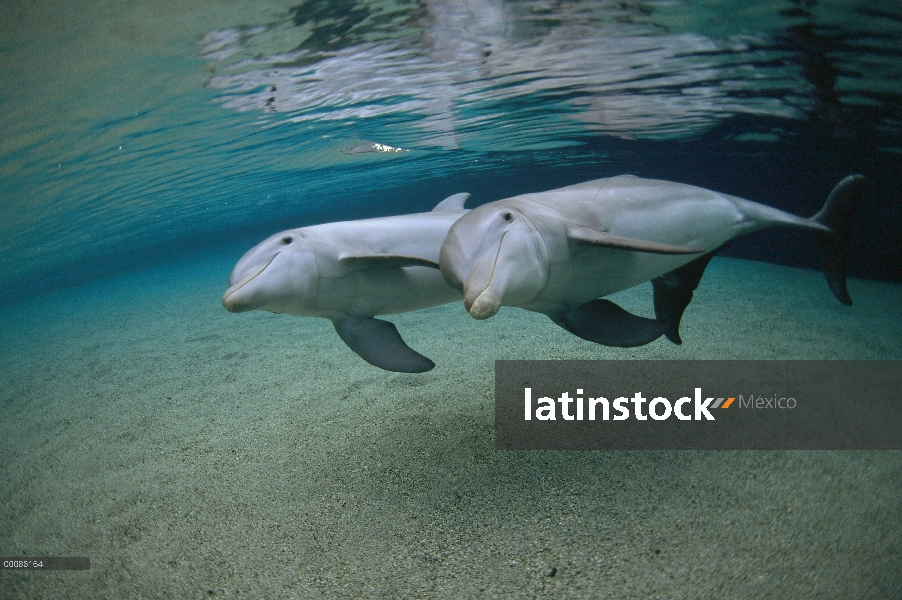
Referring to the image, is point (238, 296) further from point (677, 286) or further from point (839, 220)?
point (839, 220)

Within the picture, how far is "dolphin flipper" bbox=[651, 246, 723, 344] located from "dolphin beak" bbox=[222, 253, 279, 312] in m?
3.19

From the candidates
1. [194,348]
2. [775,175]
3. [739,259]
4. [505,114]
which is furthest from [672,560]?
[775,175]

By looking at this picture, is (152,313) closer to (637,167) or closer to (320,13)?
(320,13)

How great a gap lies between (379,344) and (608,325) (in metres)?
1.72

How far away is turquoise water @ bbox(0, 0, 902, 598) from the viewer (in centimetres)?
286

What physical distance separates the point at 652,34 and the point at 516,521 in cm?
730

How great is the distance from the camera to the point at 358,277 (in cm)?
347

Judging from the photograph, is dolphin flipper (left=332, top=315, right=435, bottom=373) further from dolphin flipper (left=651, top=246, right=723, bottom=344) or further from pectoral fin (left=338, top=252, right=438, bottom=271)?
dolphin flipper (left=651, top=246, right=723, bottom=344)

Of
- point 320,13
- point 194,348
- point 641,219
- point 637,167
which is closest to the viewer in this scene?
point 641,219

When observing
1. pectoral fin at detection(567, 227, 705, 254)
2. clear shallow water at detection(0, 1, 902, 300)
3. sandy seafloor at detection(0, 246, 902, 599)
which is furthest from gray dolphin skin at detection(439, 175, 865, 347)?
clear shallow water at detection(0, 1, 902, 300)

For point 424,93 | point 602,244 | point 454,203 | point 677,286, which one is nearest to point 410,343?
point 454,203

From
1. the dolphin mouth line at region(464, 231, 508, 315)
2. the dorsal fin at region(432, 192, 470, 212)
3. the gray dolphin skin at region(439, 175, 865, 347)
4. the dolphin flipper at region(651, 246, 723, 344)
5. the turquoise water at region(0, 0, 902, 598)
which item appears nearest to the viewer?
the dolphin mouth line at region(464, 231, 508, 315)

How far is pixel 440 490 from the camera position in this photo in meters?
3.43

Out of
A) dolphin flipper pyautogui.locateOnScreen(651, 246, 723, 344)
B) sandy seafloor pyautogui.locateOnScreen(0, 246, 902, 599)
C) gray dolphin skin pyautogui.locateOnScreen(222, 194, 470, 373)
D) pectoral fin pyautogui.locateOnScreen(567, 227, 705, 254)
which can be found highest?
pectoral fin pyautogui.locateOnScreen(567, 227, 705, 254)
